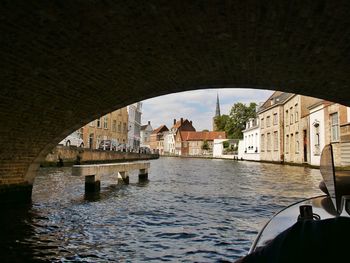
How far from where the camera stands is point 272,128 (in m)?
37.7

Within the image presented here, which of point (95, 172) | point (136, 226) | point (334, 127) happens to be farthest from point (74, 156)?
point (136, 226)

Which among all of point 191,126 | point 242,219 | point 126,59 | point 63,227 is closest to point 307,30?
point 126,59

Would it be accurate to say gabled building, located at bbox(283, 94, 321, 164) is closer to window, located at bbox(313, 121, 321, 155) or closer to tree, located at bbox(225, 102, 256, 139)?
window, located at bbox(313, 121, 321, 155)

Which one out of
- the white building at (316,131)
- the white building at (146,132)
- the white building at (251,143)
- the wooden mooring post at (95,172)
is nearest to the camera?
the wooden mooring post at (95,172)

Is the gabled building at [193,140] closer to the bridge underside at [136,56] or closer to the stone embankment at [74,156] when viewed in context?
the stone embankment at [74,156]

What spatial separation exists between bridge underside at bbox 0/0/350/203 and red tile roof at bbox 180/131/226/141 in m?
77.2

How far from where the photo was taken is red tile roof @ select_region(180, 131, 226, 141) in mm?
87188

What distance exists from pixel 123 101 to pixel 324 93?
208 inches

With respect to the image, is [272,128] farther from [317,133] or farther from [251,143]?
[317,133]

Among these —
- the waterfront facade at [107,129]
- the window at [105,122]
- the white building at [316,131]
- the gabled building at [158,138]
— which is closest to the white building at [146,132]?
the gabled building at [158,138]

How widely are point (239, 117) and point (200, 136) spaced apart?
1071 inches

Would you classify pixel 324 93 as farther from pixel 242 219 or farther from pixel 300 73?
pixel 242 219

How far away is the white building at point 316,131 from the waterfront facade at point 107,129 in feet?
75.3

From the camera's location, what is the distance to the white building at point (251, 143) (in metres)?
44.0
